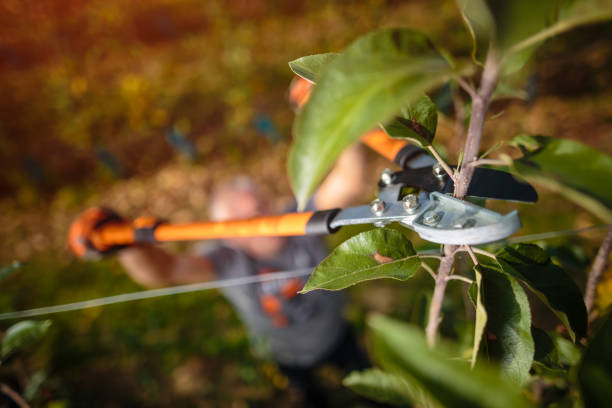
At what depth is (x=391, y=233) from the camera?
1.70ft

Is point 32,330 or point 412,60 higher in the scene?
point 412,60

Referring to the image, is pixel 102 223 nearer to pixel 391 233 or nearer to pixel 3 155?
pixel 391 233

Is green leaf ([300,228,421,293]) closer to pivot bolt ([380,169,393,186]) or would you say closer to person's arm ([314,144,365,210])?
pivot bolt ([380,169,393,186])

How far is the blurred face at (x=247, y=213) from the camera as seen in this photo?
1804 mm

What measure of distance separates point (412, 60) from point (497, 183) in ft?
1.04

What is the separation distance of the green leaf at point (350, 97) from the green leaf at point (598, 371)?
0.30m

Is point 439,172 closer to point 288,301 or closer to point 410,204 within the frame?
point 410,204

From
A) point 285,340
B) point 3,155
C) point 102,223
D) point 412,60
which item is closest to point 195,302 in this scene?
point 285,340

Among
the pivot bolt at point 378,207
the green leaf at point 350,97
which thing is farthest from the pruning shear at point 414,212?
the green leaf at point 350,97

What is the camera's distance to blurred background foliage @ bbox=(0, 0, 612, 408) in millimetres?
2434

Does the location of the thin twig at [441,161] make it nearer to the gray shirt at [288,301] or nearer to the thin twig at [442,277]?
the thin twig at [442,277]

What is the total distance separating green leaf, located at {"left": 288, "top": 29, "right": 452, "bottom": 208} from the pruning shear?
0.72ft

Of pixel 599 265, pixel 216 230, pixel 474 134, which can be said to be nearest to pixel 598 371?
pixel 474 134

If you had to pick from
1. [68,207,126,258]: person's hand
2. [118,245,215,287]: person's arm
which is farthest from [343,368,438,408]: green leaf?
Result: [118,245,215,287]: person's arm
